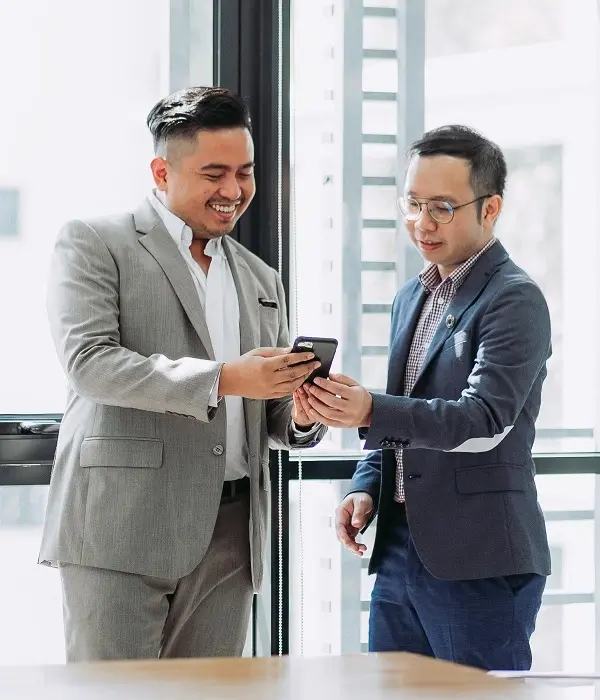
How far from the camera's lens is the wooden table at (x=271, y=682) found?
3.30 feet

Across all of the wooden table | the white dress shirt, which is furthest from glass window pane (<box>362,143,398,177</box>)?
the wooden table

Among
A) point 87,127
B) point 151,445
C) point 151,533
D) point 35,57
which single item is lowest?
point 151,533

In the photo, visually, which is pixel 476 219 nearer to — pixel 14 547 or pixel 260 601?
pixel 260 601

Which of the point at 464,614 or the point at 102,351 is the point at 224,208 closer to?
the point at 102,351

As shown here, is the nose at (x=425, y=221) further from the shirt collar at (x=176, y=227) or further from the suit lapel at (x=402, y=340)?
the shirt collar at (x=176, y=227)

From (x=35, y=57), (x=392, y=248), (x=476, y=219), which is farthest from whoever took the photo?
(x=392, y=248)

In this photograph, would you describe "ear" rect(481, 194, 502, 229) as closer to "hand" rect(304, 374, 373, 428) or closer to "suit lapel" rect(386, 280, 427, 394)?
"suit lapel" rect(386, 280, 427, 394)

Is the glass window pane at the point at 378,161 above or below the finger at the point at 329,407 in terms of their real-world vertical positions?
above

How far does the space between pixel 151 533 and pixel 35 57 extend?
1403 millimetres

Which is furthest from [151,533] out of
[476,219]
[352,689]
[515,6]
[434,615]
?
[515,6]

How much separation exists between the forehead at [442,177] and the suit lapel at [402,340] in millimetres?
245

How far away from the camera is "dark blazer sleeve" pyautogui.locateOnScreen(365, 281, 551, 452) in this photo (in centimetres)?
219

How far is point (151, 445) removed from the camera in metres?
2.23

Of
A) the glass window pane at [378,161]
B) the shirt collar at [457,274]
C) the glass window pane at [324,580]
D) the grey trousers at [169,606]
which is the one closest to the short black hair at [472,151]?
the shirt collar at [457,274]
